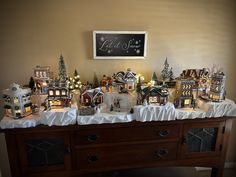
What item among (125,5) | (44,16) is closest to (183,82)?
(125,5)

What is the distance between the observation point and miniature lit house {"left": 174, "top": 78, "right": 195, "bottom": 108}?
5.03ft

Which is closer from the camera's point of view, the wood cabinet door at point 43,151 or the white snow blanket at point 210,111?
the wood cabinet door at point 43,151

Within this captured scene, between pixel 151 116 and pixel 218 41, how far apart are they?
1.09 meters

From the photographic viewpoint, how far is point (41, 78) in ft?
5.29

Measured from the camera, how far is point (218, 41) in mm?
1939

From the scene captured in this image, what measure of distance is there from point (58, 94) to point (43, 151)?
Result: 0.42 metres

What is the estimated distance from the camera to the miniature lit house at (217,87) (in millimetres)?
1527

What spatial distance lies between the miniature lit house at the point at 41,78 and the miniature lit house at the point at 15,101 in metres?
0.18

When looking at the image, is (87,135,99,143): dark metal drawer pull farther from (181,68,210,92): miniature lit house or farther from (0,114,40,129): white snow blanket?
(181,68,210,92): miniature lit house

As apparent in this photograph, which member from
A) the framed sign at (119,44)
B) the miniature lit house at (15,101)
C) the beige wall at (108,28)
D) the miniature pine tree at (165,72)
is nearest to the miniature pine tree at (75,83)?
the beige wall at (108,28)

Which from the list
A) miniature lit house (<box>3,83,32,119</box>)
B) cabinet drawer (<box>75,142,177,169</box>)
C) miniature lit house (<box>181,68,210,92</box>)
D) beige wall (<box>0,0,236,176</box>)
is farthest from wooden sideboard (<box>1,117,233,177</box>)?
beige wall (<box>0,0,236,176</box>)

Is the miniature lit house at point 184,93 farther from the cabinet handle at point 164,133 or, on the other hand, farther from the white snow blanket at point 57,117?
the white snow blanket at point 57,117

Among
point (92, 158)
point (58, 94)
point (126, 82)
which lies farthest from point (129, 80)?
point (92, 158)

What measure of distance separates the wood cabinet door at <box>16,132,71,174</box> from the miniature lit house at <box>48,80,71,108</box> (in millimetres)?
206
